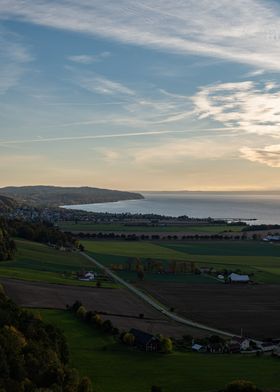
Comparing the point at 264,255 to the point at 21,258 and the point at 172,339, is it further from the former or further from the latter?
the point at 172,339

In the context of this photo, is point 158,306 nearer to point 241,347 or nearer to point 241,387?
point 241,347

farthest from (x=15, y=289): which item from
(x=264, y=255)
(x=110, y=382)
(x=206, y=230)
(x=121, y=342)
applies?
(x=206, y=230)

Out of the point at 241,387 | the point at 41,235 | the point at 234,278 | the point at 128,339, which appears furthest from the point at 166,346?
the point at 41,235

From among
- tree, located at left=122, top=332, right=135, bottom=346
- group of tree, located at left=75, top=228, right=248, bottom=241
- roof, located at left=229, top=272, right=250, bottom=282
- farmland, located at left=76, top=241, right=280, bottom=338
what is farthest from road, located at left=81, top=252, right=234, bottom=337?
group of tree, located at left=75, top=228, right=248, bottom=241

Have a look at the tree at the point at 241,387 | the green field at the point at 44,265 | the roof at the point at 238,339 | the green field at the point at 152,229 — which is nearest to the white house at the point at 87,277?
the green field at the point at 44,265

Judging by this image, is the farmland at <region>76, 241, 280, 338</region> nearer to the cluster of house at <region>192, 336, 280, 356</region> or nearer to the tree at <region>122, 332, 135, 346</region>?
the cluster of house at <region>192, 336, 280, 356</region>

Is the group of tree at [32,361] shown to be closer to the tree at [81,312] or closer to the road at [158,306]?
the tree at [81,312]
